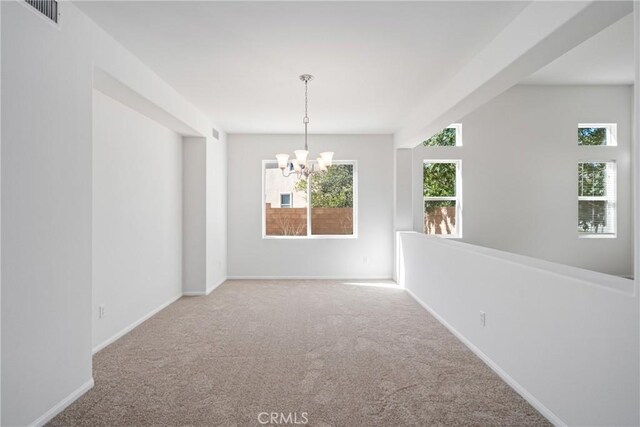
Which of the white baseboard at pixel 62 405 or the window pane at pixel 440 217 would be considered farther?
the window pane at pixel 440 217

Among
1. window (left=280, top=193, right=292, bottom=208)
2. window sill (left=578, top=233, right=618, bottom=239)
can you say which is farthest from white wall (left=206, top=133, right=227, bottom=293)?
window sill (left=578, top=233, right=618, bottom=239)

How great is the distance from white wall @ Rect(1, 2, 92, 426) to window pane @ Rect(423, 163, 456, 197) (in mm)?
5278

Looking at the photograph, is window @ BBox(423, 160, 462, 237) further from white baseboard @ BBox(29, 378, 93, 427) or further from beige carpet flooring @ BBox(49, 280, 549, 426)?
white baseboard @ BBox(29, 378, 93, 427)

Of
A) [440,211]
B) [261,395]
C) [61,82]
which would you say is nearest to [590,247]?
[440,211]

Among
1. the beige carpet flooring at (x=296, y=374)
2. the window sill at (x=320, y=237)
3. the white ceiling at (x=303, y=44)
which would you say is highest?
the white ceiling at (x=303, y=44)

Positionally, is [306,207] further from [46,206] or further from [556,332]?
[556,332]

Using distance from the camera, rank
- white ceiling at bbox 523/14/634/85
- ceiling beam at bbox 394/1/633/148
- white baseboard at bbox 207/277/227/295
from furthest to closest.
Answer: white baseboard at bbox 207/277/227/295, white ceiling at bbox 523/14/634/85, ceiling beam at bbox 394/1/633/148

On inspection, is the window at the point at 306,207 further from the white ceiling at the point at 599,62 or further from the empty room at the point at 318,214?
the white ceiling at the point at 599,62

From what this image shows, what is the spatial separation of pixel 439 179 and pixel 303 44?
4.16 m

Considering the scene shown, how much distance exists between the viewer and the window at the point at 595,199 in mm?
6391

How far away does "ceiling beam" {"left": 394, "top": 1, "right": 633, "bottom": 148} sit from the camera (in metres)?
2.22

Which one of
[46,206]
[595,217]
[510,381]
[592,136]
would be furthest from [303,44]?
[595,217]

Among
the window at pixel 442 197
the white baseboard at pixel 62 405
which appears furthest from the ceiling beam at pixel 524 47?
the white baseboard at pixel 62 405

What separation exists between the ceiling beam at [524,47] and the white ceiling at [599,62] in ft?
5.26
